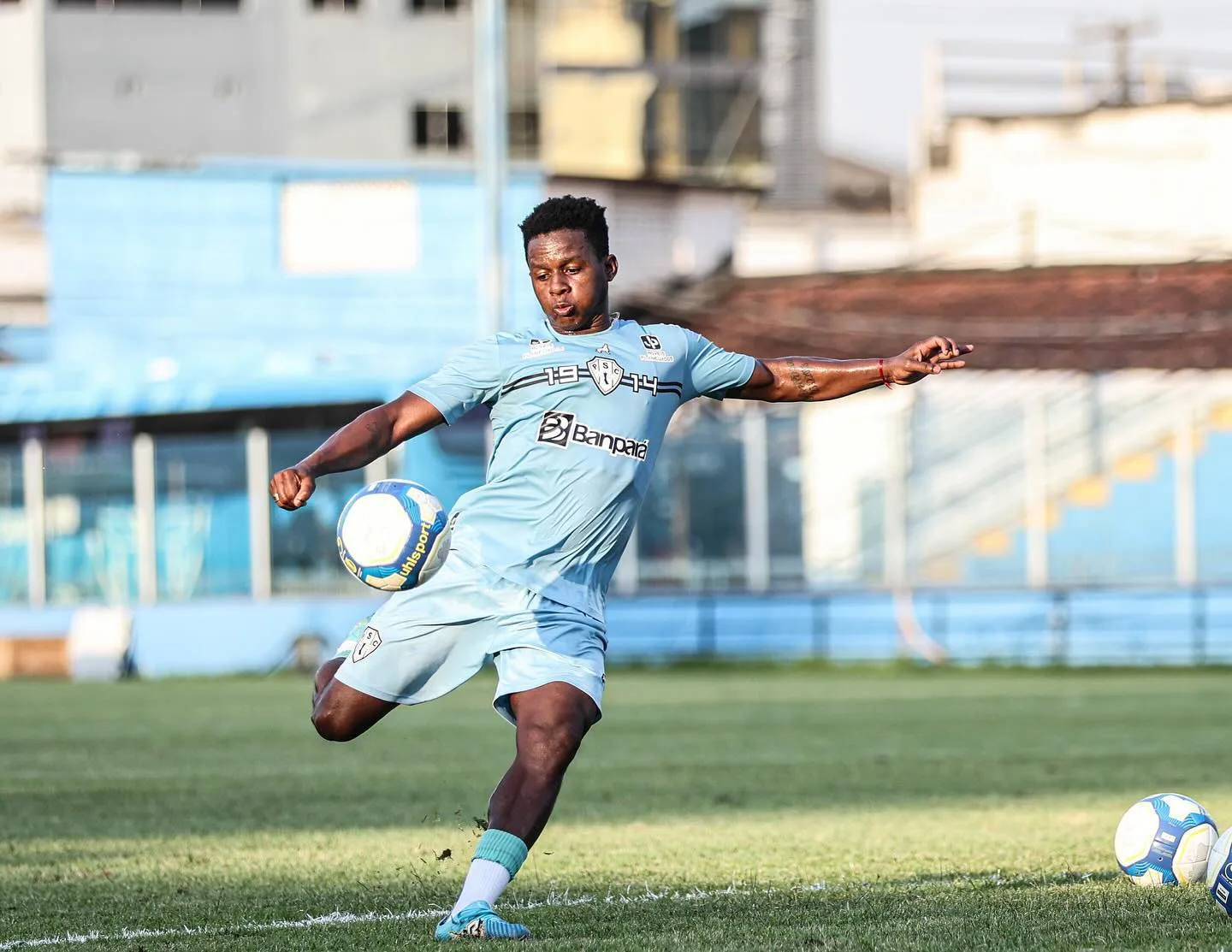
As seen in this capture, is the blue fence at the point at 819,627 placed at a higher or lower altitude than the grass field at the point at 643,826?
lower

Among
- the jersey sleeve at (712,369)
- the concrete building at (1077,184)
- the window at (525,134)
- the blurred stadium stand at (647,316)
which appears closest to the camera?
the jersey sleeve at (712,369)

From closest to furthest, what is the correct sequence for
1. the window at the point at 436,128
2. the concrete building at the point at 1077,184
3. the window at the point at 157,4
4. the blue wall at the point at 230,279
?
1. the blue wall at the point at 230,279
2. the concrete building at the point at 1077,184
3. the window at the point at 157,4
4. the window at the point at 436,128

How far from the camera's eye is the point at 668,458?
1172 inches

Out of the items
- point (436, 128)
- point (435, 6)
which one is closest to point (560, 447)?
point (436, 128)

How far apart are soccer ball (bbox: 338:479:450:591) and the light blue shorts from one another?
69 mm

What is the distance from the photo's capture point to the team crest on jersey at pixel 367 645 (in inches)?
267

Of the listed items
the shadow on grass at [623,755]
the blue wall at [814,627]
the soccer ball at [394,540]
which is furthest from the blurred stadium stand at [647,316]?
the soccer ball at [394,540]

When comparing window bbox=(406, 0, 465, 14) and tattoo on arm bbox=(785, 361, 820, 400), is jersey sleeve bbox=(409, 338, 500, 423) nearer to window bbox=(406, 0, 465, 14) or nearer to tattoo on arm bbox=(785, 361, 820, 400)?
tattoo on arm bbox=(785, 361, 820, 400)

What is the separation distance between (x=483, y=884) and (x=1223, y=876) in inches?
91.8

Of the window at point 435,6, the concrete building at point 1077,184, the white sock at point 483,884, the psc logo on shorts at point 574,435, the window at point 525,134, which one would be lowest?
the white sock at point 483,884

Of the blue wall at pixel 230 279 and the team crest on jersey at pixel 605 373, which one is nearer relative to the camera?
the team crest on jersey at pixel 605 373

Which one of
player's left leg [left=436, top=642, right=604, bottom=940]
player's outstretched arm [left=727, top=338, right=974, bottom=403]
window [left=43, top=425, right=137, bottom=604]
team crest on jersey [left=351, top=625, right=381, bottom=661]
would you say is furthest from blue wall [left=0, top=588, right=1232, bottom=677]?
player's left leg [left=436, top=642, right=604, bottom=940]

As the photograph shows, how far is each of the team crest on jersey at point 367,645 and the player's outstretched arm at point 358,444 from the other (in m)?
0.54

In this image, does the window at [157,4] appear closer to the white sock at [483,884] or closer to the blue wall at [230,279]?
the blue wall at [230,279]
